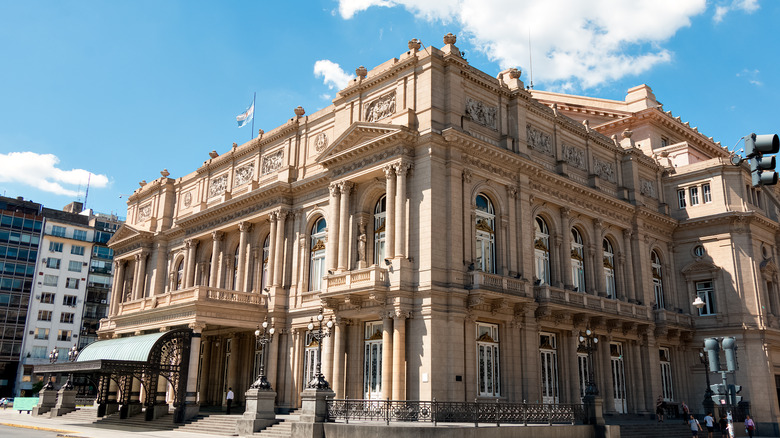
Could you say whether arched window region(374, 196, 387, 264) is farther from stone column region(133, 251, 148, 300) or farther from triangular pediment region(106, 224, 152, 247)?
stone column region(133, 251, 148, 300)

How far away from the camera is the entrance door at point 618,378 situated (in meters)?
38.2

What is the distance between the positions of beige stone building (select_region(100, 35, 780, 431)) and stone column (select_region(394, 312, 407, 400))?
3.5 inches

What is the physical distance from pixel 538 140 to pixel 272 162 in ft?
56.5

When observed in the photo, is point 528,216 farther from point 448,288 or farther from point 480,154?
point 448,288

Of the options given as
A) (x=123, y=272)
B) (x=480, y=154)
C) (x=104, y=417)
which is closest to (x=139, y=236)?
(x=123, y=272)

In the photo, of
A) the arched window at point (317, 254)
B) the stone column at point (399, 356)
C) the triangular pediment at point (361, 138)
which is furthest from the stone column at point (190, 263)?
the stone column at point (399, 356)

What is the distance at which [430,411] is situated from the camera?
84.1 feet

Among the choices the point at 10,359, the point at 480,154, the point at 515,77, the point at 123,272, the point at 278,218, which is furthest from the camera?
the point at 10,359

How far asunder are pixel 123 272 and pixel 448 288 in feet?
119

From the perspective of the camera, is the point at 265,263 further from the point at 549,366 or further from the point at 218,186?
the point at 549,366

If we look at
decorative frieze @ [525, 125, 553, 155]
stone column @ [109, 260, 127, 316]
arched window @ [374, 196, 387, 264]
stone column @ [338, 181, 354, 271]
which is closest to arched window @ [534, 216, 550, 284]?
→ decorative frieze @ [525, 125, 553, 155]

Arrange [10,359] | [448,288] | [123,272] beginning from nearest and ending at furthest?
1. [448,288]
2. [123,272]
3. [10,359]

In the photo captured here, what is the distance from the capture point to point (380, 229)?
3444 cm

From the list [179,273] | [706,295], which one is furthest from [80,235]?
[706,295]
